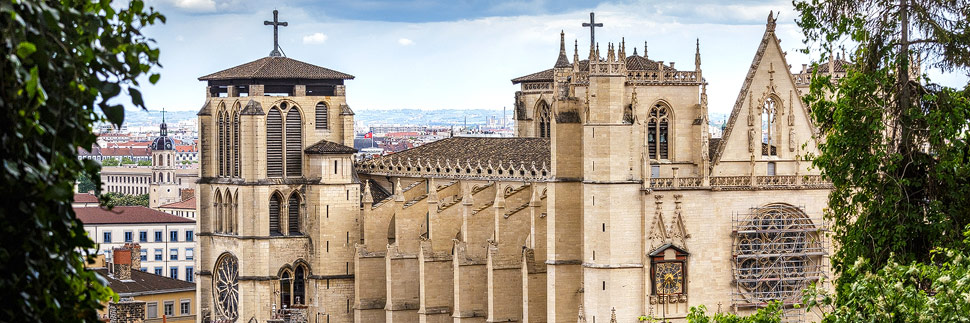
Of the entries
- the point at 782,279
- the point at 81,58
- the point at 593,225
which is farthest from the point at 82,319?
the point at 782,279

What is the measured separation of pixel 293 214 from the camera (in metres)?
78.4

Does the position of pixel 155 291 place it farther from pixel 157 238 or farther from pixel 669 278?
pixel 157 238

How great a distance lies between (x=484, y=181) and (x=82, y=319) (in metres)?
58.9

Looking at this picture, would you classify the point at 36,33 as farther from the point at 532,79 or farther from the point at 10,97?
the point at 532,79

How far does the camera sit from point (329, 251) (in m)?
77.1

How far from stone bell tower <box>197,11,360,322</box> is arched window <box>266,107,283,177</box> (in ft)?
0.16

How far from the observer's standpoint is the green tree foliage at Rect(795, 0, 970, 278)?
1433 inches

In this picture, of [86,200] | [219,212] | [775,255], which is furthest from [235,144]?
[86,200]

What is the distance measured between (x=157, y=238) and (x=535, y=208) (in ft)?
253

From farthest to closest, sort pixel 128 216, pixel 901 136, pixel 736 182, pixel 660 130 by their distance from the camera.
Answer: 1. pixel 128 216
2. pixel 660 130
3. pixel 736 182
4. pixel 901 136

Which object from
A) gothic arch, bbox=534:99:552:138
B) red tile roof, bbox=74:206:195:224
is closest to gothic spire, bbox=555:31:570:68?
gothic arch, bbox=534:99:552:138

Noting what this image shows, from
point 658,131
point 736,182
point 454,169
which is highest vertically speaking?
point 658,131

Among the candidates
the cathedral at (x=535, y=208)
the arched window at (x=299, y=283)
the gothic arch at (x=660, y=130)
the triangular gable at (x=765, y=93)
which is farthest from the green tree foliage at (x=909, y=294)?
the arched window at (x=299, y=283)

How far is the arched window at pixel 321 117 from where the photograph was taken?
8000 cm
